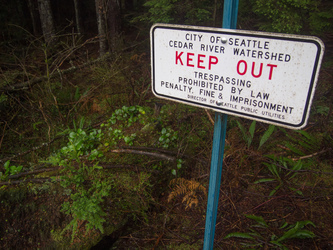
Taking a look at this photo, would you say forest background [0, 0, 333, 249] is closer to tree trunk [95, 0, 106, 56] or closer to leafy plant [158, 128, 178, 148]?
leafy plant [158, 128, 178, 148]

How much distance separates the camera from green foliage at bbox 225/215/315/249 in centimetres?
238

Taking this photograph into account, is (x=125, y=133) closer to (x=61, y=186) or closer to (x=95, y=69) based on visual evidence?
(x=61, y=186)

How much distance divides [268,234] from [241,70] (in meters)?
1.99

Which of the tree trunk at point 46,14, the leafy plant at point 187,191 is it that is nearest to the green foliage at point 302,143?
the leafy plant at point 187,191

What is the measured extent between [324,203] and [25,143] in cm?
531

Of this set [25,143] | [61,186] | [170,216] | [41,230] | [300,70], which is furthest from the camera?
[25,143]

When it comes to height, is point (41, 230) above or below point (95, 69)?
below

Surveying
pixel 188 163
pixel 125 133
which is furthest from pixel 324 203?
pixel 125 133

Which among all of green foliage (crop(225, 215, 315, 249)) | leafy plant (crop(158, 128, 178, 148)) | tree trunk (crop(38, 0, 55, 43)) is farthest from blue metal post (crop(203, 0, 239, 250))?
tree trunk (crop(38, 0, 55, 43))

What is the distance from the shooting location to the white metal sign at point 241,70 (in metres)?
1.15

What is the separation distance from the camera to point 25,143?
5.05 m

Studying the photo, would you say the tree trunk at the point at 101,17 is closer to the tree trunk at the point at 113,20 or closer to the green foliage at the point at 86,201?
the tree trunk at the point at 113,20

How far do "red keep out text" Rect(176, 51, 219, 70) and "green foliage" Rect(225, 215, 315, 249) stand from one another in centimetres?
188

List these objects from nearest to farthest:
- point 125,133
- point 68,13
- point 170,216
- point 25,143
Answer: point 170,216, point 125,133, point 25,143, point 68,13
